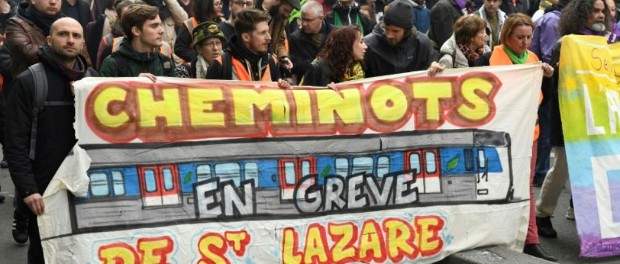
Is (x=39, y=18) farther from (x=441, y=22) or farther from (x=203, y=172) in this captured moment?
(x=441, y=22)

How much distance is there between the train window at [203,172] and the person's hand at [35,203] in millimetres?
859

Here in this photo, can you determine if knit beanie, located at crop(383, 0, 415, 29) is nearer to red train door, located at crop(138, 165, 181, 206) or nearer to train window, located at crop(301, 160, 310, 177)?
train window, located at crop(301, 160, 310, 177)

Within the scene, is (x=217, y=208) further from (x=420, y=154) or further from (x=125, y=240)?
(x=420, y=154)

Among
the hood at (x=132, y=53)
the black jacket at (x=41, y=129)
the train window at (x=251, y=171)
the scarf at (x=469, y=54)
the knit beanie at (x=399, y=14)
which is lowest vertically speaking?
the train window at (x=251, y=171)

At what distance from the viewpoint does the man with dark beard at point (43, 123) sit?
5.17 m

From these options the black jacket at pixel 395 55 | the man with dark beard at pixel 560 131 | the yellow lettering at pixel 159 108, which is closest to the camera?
the yellow lettering at pixel 159 108

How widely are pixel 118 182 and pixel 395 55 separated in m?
2.33

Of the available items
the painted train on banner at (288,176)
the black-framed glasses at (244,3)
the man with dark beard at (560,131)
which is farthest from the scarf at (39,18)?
the man with dark beard at (560,131)

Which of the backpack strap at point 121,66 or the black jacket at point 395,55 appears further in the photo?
the black jacket at point 395,55

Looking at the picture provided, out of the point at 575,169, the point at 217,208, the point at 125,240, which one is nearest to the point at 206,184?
the point at 217,208

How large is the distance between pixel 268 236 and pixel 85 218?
104cm

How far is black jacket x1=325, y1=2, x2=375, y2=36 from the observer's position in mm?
9828

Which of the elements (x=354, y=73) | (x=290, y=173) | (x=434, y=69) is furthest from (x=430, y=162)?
(x=290, y=173)

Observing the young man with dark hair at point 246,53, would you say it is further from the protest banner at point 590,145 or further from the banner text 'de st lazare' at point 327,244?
the protest banner at point 590,145
